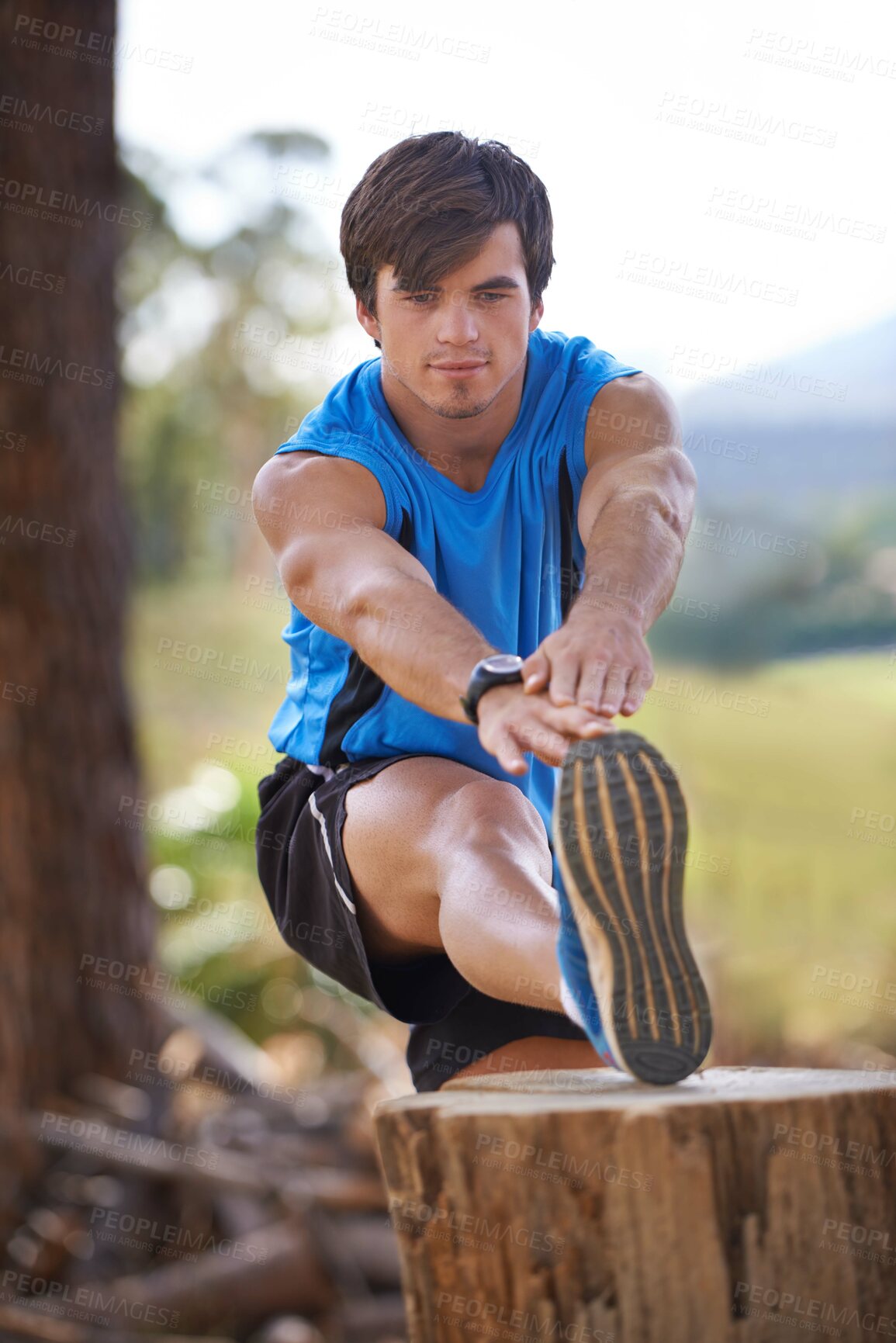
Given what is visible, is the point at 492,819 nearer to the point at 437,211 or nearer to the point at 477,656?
the point at 477,656

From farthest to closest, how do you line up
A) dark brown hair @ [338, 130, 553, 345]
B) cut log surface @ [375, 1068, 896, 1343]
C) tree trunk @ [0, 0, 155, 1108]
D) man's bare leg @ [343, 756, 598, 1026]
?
tree trunk @ [0, 0, 155, 1108] < dark brown hair @ [338, 130, 553, 345] < man's bare leg @ [343, 756, 598, 1026] < cut log surface @ [375, 1068, 896, 1343]

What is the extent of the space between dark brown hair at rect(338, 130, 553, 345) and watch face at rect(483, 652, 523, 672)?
0.73m

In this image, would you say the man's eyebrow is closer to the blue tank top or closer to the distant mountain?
the blue tank top

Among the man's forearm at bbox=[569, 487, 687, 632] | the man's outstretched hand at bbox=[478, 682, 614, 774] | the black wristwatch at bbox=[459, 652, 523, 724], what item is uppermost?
the man's forearm at bbox=[569, 487, 687, 632]

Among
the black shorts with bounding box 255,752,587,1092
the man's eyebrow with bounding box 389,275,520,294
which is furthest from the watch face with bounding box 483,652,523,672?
the man's eyebrow with bounding box 389,275,520,294

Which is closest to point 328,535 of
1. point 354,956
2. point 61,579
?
point 354,956

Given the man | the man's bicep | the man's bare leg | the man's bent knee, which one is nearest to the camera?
the man

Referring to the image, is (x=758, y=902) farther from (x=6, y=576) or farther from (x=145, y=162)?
(x=145, y=162)

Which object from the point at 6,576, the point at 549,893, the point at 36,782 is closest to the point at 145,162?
the point at 6,576

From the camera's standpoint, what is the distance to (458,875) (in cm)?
203

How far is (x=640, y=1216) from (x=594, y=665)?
2.55 feet

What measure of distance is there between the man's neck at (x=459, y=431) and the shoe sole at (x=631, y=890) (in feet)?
2.74

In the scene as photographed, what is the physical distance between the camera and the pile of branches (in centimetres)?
480

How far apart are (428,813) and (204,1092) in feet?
13.1
